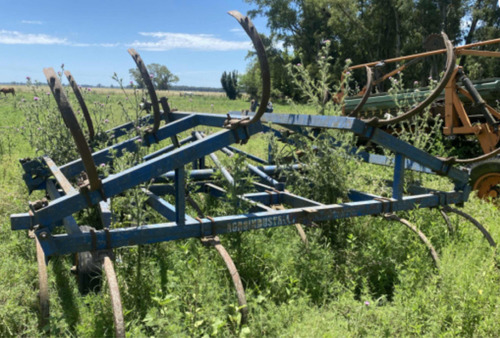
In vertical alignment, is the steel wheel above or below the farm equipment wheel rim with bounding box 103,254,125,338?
above

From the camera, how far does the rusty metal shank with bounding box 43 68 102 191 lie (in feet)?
7.82

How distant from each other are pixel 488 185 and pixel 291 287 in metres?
3.60

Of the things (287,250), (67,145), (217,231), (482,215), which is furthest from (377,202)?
(67,145)

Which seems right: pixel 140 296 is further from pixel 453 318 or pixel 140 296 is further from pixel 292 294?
pixel 453 318

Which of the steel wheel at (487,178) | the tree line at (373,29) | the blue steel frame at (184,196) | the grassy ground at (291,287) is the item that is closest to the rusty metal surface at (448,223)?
the grassy ground at (291,287)

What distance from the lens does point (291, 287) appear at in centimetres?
326

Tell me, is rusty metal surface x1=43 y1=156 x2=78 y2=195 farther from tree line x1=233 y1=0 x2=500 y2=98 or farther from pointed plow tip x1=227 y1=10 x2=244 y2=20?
tree line x1=233 y1=0 x2=500 y2=98

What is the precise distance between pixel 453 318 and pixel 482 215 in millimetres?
2447

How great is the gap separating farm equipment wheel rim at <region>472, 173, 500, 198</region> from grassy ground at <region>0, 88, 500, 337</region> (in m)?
1.30

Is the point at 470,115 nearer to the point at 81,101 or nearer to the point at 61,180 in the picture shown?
the point at 81,101

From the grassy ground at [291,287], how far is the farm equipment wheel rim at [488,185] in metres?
1.30

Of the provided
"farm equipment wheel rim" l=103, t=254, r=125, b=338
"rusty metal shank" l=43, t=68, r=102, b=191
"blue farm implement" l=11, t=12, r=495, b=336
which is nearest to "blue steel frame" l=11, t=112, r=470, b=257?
"blue farm implement" l=11, t=12, r=495, b=336

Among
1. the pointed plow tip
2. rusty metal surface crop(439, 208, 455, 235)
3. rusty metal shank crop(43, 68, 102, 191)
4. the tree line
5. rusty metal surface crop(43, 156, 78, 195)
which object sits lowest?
rusty metal surface crop(439, 208, 455, 235)

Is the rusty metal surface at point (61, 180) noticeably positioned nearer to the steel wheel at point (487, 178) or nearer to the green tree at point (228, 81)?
the steel wheel at point (487, 178)
